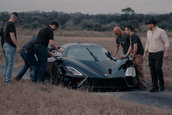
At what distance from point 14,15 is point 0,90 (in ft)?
7.90

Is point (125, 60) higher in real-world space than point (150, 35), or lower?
lower

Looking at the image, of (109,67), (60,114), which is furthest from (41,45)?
(60,114)

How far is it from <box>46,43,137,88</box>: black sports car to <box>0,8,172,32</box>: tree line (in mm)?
53344

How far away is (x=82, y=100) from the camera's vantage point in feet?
23.0

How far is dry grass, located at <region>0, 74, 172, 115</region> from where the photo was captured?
19.8ft

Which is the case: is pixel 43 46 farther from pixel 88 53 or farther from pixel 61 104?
pixel 61 104

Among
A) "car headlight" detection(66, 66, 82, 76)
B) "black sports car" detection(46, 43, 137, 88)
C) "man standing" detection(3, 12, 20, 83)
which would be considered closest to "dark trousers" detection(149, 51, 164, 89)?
"black sports car" detection(46, 43, 137, 88)

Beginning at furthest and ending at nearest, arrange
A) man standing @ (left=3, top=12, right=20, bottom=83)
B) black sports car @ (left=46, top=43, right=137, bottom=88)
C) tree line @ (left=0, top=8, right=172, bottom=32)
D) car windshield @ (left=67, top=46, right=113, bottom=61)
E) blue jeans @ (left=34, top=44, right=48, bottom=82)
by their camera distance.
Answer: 1. tree line @ (left=0, top=8, right=172, bottom=32)
2. car windshield @ (left=67, top=46, right=113, bottom=61)
3. blue jeans @ (left=34, top=44, right=48, bottom=82)
4. man standing @ (left=3, top=12, right=20, bottom=83)
5. black sports car @ (left=46, top=43, right=137, bottom=88)

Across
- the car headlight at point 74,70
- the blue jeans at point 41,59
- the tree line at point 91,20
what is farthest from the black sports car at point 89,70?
the tree line at point 91,20

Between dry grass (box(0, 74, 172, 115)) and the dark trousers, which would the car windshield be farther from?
dry grass (box(0, 74, 172, 115))

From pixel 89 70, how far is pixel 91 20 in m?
77.1

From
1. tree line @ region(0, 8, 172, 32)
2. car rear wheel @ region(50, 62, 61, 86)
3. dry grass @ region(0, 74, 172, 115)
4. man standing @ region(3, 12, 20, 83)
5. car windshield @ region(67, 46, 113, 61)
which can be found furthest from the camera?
tree line @ region(0, 8, 172, 32)

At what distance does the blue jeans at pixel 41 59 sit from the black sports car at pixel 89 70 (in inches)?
8.8

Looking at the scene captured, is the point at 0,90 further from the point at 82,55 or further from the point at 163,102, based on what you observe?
the point at 163,102
